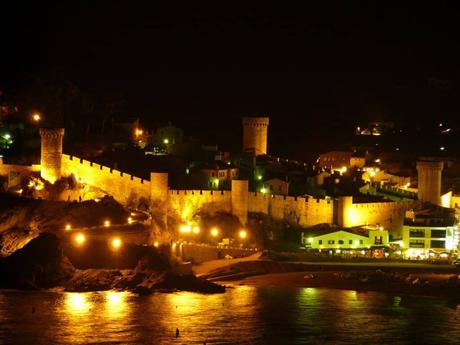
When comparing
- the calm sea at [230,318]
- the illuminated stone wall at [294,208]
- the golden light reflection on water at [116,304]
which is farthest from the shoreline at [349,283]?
the illuminated stone wall at [294,208]

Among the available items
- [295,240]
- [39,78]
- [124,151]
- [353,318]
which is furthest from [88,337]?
[39,78]

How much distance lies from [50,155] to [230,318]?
51.4 feet

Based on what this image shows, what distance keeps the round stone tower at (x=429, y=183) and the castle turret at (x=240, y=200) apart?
35.8 ft

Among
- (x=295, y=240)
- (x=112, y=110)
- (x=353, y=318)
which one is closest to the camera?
(x=353, y=318)

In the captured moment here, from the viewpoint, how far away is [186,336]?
36.0m

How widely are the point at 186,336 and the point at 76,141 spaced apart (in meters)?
23.1

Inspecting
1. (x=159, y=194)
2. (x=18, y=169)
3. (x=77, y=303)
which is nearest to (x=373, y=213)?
(x=159, y=194)

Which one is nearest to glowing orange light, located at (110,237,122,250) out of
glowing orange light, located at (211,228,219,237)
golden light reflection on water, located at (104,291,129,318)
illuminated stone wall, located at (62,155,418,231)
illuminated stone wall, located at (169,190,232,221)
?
golden light reflection on water, located at (104,291,129,318)

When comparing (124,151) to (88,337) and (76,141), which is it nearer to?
(76,141)

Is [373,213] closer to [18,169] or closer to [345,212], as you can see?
[345,212]

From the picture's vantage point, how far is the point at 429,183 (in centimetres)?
5559

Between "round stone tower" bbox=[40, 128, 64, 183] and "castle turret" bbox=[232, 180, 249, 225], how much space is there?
8789 mm

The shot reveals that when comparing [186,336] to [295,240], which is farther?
[295,240]

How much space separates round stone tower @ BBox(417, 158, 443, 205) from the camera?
2178 inches
